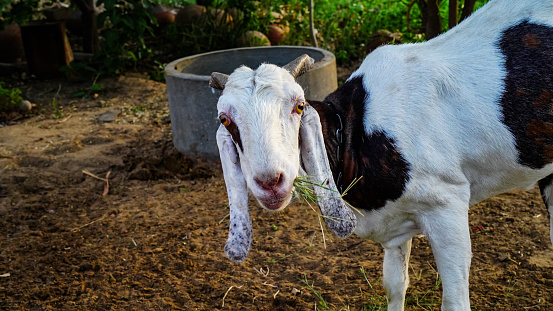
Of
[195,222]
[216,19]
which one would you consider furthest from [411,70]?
[216,19]

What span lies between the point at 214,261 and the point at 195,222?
60 centimetres

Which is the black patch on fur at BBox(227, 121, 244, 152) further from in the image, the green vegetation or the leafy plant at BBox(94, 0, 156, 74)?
the green vegetation

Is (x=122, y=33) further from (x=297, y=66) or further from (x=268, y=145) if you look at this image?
(x=268, y=145)

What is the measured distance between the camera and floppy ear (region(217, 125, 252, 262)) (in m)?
2.51

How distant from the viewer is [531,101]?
2664 millimetres

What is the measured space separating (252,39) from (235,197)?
18.8ft

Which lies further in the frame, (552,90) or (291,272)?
(291,272)

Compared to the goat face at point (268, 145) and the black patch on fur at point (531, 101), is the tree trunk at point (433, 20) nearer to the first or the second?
the black patch on fur at point (531, 101)

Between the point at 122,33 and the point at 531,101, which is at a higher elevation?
the point at 531,101

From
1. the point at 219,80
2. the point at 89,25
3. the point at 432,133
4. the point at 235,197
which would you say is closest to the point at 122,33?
the point at 89,25

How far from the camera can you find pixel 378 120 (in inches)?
105

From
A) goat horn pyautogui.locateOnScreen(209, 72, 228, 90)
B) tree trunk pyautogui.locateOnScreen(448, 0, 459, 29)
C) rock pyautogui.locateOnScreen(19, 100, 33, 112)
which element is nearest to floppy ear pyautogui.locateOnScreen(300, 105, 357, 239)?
goat horn pyautogui.locateOnScreen(209, 72, 228, 90)

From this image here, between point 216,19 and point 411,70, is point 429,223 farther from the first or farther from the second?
point 216,19

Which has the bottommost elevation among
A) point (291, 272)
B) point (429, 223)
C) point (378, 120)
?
point (291, 272)
